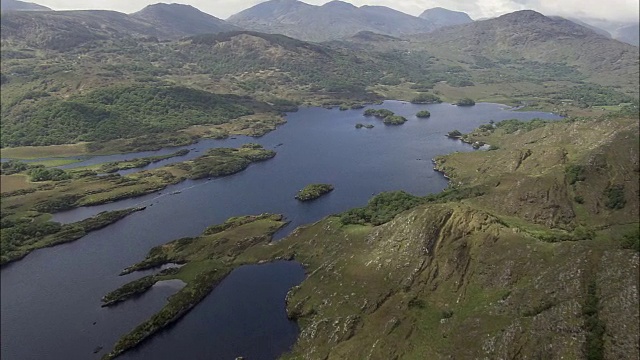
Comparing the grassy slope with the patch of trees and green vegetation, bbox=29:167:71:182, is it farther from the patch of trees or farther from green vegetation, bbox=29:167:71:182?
the patch of trees

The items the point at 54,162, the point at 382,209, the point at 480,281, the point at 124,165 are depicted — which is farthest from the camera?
the point at 54,162

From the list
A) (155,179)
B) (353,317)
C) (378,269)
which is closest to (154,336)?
(353,317)

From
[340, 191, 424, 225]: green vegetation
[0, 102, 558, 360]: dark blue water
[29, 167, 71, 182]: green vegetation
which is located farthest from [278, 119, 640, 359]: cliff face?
[29, 167, 71, 182]: green vegetation

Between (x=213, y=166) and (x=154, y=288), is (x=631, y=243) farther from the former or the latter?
(x=213, y=166)

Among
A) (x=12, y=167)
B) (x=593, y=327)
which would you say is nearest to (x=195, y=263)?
(x=593, y=327)

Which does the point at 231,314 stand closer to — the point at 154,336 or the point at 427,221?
the point at 154,336

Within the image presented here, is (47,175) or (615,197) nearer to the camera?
(615,197)

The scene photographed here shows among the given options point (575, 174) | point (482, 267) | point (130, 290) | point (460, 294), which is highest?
point (575, 174)
